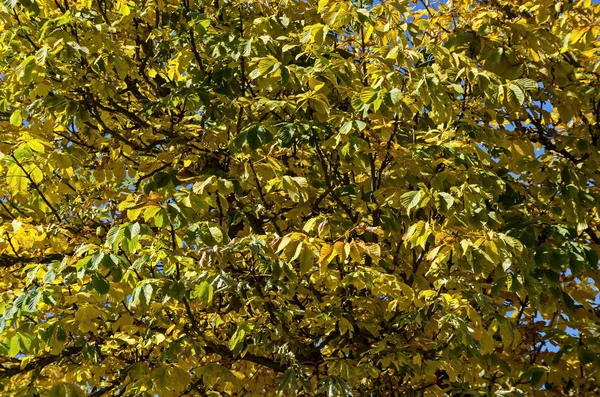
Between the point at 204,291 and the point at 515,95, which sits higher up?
the point at 515,95

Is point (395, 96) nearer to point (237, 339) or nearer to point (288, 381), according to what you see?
point (237, 339)

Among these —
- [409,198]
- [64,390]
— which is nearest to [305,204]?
[409,198]

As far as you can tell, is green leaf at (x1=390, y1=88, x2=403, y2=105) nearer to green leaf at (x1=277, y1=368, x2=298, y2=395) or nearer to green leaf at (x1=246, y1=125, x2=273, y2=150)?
green leaf at (x1=246, y1=125, x2=273, y2=150)

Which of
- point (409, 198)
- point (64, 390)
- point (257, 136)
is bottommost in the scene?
point (64, 390)

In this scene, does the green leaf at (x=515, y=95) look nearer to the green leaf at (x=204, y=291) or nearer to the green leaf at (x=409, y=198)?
the green leaf at (x=409, y=198)

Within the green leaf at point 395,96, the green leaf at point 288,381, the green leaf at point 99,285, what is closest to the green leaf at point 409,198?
the green leaf at point 395,96

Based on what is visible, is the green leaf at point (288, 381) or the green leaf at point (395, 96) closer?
the green leaf at point (395, 96)

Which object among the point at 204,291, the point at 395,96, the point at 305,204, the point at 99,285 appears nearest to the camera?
the point at 204,291

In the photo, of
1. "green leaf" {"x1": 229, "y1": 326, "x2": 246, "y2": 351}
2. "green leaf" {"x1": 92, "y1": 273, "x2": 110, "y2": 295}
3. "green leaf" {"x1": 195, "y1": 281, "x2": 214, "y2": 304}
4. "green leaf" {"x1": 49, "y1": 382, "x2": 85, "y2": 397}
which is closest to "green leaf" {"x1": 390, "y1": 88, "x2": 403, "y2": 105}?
"green leaf" {"x1": 195, "y1": 281, "x2": 214, "y2": 304}

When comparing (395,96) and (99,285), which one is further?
(395,96)

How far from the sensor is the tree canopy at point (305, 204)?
13.5 feet

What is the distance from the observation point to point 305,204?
5.24 m

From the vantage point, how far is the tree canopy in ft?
13.5

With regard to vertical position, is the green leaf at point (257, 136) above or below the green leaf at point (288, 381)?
above
